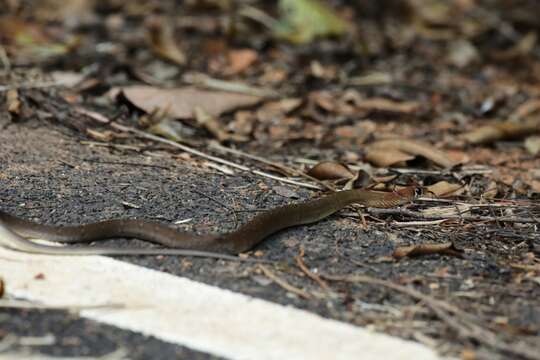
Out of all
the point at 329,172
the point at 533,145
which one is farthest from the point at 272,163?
Answer: the point at 533,145

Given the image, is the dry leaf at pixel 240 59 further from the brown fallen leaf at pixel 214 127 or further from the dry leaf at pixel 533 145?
the dry leaf at pixel 533 145

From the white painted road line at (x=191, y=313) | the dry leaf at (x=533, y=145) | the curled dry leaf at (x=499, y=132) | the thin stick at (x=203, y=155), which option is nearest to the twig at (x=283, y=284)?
the white painted road line at (x=191, y=313)

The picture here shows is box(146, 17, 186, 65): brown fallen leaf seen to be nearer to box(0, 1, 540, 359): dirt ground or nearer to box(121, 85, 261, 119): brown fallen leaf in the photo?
box(0, 1, 540, 359): dirt ground

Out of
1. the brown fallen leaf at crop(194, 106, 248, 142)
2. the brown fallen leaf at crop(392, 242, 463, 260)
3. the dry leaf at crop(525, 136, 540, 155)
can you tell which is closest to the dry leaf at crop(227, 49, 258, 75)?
the brown fallen leaf at crop(194, 106, 248, 142)

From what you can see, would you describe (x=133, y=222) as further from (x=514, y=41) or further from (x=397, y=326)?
(x=514, y=41)

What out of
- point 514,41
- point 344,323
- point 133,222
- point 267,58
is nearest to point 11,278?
point 133,222

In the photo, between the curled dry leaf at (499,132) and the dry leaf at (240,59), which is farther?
the dry leaf at (240,59)


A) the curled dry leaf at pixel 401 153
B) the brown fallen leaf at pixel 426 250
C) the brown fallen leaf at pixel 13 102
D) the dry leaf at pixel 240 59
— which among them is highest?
the curled dry leaf at pixel 401 153
